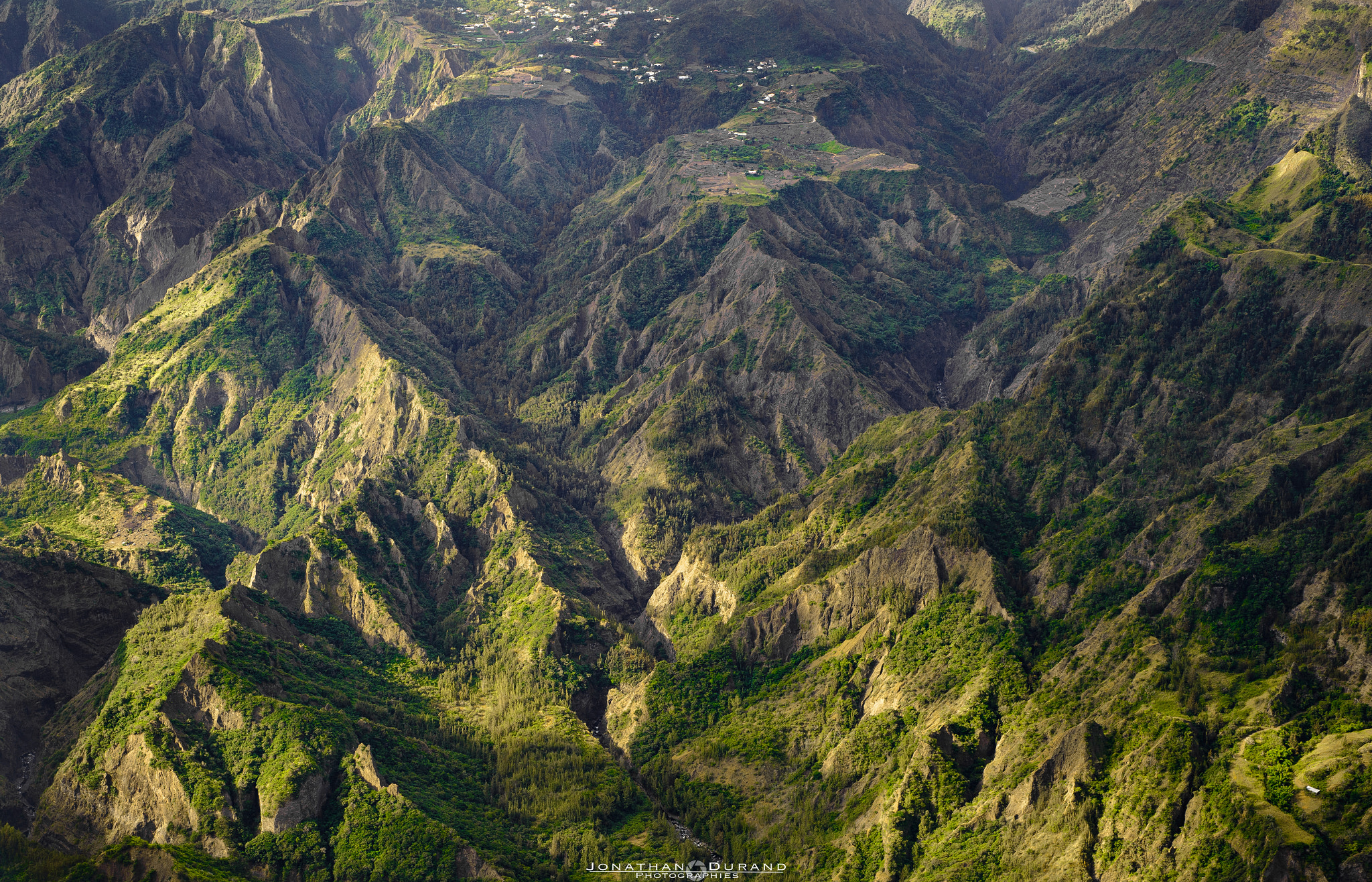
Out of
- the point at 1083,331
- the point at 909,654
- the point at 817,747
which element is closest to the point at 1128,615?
the point at 909,654

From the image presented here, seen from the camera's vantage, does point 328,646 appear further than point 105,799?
Yes

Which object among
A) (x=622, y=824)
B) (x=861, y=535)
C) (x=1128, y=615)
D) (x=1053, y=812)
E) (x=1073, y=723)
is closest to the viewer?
(x=1053, y=812)

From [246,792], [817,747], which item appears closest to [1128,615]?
[817,747]

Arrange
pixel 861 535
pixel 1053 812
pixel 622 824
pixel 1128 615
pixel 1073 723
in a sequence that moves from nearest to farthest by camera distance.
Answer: pixel 1053 812 → pixel 1073 723 → pixel 1128 615 → pixel 622 824 → pixel 861 535

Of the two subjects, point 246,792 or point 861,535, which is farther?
point 861,535

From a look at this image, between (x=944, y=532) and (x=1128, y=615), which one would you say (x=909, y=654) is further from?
(x=1128, y=615)

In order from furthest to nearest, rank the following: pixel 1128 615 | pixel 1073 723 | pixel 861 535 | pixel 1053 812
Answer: pixel 861 535 → pixel 1128 615 → pixel 1073 723 → pixel 1053 812

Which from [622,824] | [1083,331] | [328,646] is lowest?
[622,824]

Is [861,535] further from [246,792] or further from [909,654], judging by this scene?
[246,792]

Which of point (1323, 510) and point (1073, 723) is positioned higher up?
point (1323, 510)
